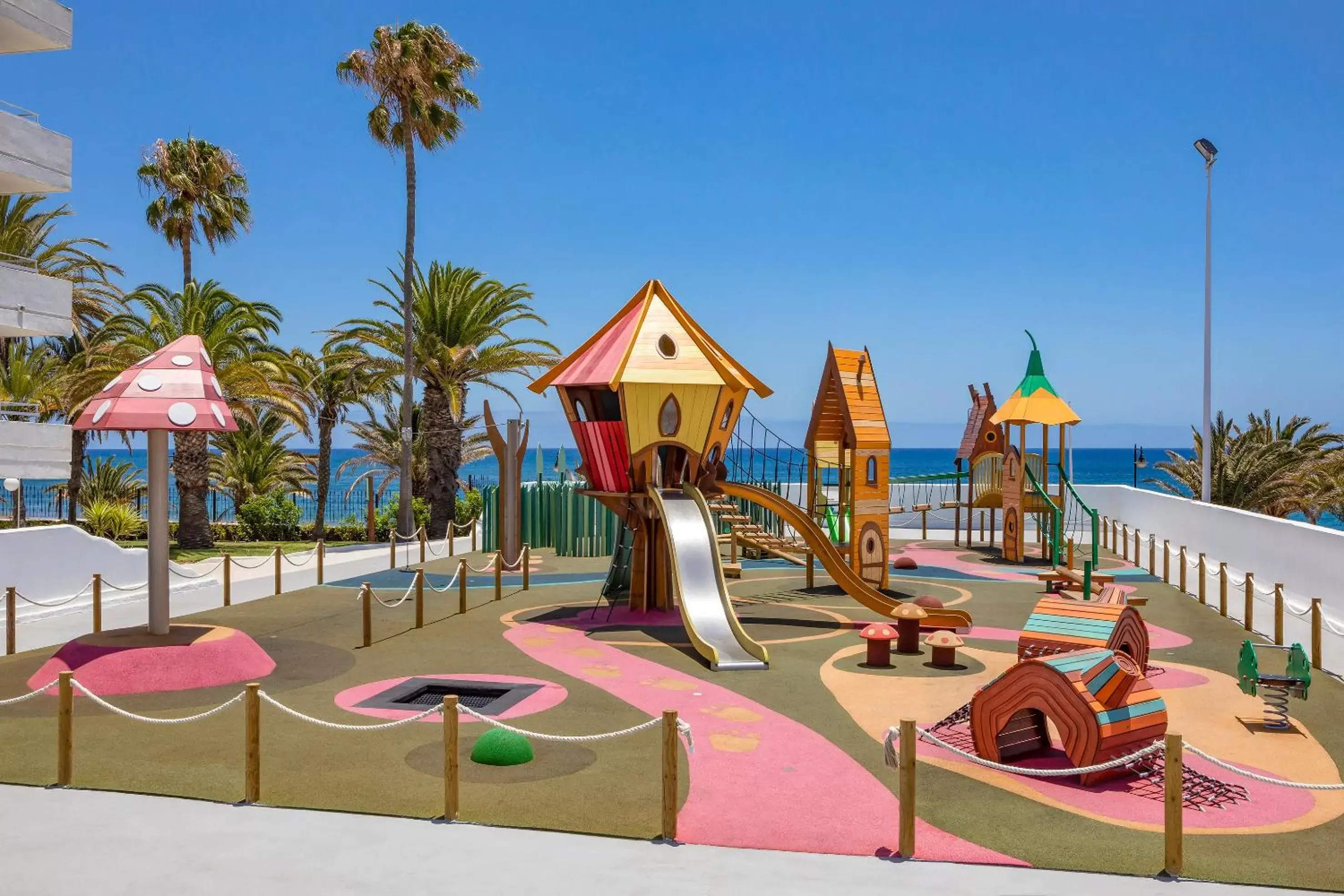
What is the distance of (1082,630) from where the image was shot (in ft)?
39.7

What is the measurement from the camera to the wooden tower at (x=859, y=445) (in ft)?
73.9

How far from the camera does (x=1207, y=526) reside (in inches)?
996

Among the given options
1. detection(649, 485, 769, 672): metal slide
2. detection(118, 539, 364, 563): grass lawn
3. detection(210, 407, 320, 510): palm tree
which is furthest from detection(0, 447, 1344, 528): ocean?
detection(649, 485, 769, 672): metal slide

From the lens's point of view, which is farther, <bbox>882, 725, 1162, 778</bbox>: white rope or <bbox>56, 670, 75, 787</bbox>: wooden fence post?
<bbox>56, 670, 75, 787</bbox>: wooden fence post

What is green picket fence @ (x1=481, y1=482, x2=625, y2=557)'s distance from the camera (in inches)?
1180

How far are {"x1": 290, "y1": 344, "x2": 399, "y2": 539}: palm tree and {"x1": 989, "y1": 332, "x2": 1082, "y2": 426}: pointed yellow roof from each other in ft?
63.4

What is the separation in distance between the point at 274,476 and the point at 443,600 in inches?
891

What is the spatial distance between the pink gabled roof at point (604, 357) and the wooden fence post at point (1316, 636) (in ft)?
36.6

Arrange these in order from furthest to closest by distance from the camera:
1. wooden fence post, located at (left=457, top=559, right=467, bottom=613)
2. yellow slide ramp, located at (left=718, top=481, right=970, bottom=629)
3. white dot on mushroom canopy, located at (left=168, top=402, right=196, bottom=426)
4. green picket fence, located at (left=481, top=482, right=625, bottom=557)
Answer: green picket fence, located at (left=481, top=482, right=625, bottom=557)
wooden fence post, located at (left=457, top=559, right=467, bottom=613)
yellow slide ramp, located at (left=718, top=481, right=970, bottom=629)
white dot on mushroom canopy, located at (left=168, top=402, right=196, bottom=426)

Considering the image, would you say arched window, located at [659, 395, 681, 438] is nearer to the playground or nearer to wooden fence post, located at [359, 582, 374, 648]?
the playground

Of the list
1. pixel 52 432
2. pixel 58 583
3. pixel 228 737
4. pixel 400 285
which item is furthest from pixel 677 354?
pixel 400 285

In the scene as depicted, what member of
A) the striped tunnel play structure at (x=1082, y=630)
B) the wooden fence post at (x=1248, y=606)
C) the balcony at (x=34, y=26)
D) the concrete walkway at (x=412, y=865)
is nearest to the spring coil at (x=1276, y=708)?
the striped tunnel play structure at (x=1082, y=630)

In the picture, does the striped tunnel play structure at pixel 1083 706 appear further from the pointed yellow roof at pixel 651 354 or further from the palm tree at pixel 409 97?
the palm tree at pixel 409 97

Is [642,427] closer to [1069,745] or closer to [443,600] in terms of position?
[443,600]
